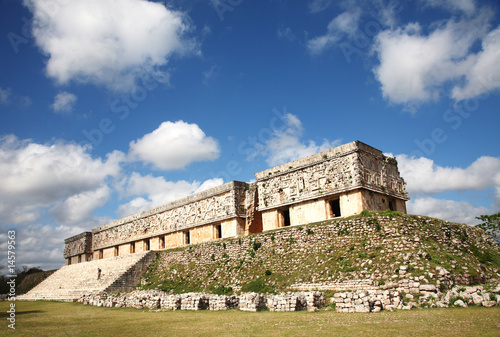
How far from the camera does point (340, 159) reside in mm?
20188

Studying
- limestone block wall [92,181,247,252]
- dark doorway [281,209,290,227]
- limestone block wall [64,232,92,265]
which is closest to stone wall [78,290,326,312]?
dark doorway [281,209,290,227]

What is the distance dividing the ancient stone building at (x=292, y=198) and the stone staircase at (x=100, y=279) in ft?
12.8

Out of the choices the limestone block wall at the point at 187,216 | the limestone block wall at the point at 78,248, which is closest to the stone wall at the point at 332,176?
the limestone block wall at the point at 187,216

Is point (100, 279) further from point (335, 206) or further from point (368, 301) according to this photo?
point (368, 301)

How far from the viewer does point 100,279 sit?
25.8m

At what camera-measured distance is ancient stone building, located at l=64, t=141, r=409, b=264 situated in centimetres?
1977

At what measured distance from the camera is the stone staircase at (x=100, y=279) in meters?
23.8

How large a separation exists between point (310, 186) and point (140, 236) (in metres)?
19.4

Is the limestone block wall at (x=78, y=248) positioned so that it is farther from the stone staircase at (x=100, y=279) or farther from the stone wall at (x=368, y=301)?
the stone wall at (x=368, y=301)

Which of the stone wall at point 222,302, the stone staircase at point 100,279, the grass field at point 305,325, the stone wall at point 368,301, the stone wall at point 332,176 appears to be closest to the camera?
the grass field at point 305,325

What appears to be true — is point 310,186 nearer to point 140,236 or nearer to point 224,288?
point 224,288

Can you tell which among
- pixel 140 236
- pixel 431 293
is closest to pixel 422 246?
pixel 431 293

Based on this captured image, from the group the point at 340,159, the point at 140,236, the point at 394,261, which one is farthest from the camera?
the point at 140,236

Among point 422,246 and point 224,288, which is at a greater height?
point 422,246
